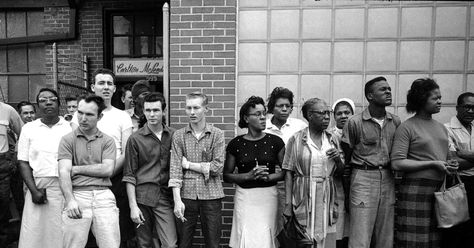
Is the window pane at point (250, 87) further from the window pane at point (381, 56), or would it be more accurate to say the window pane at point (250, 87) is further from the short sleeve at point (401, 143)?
the short sleeve at point (401, 143)

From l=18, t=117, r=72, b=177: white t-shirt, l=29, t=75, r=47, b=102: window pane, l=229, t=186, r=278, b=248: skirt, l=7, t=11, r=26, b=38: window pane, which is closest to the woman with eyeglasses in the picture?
l=229, t=186, r=278, b=248: skirt

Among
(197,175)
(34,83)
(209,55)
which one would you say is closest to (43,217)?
(197,175)

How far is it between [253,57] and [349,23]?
118cm

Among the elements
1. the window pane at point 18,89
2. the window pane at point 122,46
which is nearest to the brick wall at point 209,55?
the window pane at point 122,46

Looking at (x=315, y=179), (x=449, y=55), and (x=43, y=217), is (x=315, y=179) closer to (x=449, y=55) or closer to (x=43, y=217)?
(x=449, y=55)

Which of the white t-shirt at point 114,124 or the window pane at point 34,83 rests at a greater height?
the window pane at point 34,83

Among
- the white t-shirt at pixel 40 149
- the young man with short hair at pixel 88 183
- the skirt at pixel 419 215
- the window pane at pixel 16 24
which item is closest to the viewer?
the young man with short hair at pixel 88 183

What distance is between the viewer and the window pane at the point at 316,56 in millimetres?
4598

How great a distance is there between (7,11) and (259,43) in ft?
19.3

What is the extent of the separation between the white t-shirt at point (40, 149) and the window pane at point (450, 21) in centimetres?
432

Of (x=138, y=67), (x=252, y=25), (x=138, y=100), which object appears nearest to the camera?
(x=138, y=100)

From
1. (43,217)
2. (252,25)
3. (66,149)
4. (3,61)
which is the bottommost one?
(43,217)

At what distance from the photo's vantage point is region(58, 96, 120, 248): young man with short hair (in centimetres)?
343

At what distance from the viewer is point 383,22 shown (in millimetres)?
4520
